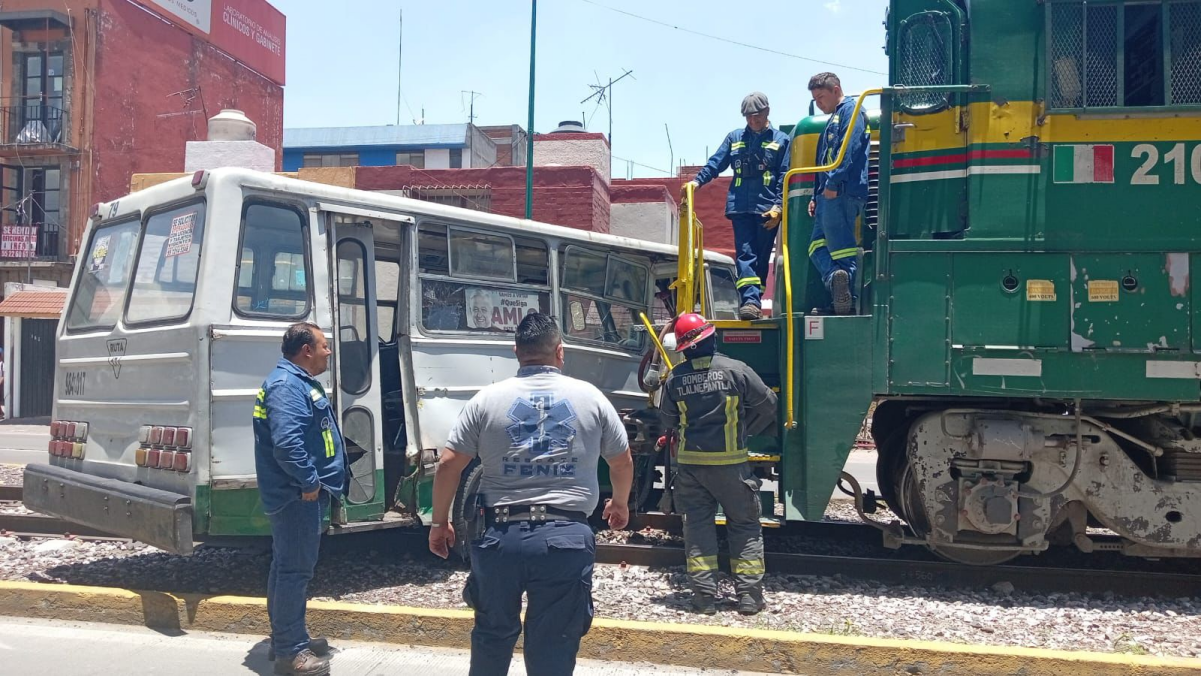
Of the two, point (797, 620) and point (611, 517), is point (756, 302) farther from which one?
point (611, 517)

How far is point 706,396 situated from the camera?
523 centimetres

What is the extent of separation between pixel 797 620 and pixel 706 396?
1413 mm

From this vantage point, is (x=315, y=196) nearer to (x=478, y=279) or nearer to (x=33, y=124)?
(x=478, y=279)

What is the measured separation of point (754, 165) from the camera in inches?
276

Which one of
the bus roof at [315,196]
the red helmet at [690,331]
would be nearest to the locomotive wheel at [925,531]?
the red helmet at [690,331]

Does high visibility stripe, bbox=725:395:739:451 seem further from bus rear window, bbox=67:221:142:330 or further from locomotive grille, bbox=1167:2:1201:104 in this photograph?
bus rear window, bbox=67:221:142:330

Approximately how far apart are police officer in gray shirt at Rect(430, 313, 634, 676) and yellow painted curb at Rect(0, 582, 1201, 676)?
1.58 meters

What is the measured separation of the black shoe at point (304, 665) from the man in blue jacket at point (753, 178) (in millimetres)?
4093

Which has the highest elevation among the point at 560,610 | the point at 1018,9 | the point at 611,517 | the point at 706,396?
the point at 1018,9

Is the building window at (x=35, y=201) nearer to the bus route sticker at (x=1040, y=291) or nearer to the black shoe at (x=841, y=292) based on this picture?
the black shoe at (x=841, y=292)

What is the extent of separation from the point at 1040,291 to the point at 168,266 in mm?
5413

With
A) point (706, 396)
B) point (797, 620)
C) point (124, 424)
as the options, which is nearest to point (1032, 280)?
point (706, 396)

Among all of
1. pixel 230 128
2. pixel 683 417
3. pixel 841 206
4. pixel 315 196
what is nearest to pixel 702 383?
pixel 683 417

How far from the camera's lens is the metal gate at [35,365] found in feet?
72.7
